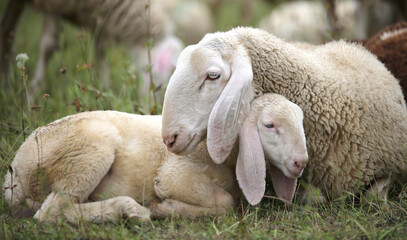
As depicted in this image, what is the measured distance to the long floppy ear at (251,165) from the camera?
2637mm

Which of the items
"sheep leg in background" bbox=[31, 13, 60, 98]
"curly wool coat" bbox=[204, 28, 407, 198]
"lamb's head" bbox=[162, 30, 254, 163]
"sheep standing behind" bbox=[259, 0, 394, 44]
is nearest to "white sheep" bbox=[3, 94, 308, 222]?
"lamb's head" bbox=[162, 30, 254, 163]

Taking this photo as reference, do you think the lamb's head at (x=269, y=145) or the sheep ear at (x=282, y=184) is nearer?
the lamb's head at (x=269, y=145)

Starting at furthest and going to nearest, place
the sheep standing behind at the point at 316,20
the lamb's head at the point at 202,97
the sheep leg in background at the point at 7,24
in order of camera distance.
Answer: the sheep standing behind at the point at 316,20 → the sheep leg in background at the point at 7,24 → the lamb's head at the point at 202,97

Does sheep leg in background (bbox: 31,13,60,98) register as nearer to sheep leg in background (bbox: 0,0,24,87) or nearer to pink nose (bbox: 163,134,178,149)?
sheep leg in background (bbox: 0,0,24,87)

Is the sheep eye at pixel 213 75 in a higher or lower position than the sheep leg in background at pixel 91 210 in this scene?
higher

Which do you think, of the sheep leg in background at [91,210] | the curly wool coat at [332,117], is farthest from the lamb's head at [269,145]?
the sheep leg in background at [91,210]

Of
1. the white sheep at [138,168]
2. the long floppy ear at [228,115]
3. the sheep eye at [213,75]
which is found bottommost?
the white sheep at [138,168]

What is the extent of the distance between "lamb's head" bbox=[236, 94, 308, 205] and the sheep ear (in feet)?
0.46

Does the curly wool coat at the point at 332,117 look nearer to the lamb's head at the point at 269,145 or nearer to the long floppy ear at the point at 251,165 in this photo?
the lamb's head at the point at 269,145

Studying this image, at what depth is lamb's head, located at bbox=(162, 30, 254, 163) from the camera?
9.01 feet

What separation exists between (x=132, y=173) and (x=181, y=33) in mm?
6881

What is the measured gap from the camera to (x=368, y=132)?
3008 millimetres

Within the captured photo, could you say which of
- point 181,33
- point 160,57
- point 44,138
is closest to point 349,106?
point 44,138

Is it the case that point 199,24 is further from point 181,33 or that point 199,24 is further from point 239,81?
point 239,81
